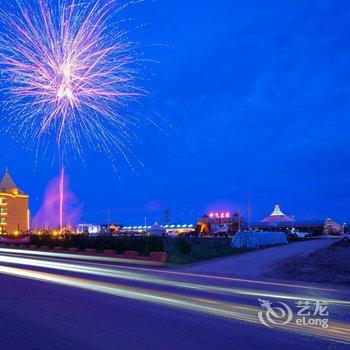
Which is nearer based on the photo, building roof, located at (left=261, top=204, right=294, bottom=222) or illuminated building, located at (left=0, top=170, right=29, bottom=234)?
building roof, located at (left=261, top=204, right=294, bottom=222)

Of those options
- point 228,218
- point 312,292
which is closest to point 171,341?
point 312,292

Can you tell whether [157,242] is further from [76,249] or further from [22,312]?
[22,312]

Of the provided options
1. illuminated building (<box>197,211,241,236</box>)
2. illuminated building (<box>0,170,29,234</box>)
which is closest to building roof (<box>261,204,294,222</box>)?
illuminated building (<box>197,211,241,236</box>)

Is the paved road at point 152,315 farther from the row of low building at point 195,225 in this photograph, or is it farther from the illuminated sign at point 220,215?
the illuminated sign at point 220,215

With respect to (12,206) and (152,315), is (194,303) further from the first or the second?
(12,206)

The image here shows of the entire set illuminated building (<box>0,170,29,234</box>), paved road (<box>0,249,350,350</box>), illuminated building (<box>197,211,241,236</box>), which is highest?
illuminated building (<box>0,170,29,234</box>)

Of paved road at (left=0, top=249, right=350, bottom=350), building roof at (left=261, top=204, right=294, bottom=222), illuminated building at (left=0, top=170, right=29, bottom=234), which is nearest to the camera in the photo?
paved road at (left=0, top=249, right=350, bottom=350)

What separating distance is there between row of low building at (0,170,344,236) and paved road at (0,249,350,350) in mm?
32685

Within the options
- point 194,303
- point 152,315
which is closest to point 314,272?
point 194,303

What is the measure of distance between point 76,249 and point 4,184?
132 m

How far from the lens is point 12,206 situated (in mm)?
159625

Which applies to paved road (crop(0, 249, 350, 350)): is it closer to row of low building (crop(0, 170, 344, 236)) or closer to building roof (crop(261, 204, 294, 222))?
row of low building (crop(0, 170, 344, 236))

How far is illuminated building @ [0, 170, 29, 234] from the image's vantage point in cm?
15662

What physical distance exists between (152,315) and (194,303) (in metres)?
1.88
